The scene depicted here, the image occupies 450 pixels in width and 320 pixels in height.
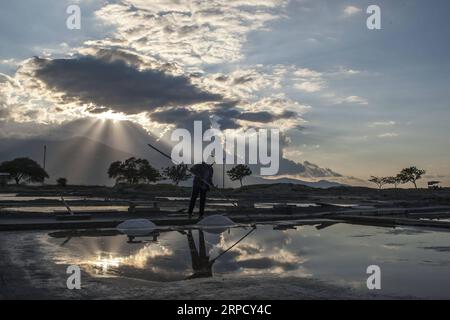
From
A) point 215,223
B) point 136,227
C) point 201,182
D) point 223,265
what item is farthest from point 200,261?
point 201,182

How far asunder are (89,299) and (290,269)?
322 cm

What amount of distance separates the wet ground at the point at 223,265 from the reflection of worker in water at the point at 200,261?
0.05 ft

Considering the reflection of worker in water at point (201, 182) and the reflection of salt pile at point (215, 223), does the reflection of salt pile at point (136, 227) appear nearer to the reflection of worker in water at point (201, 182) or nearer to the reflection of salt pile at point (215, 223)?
the reflection of salt pile at point (215, 223)

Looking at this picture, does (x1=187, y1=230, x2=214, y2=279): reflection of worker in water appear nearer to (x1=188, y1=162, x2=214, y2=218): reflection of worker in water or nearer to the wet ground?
the wet ground

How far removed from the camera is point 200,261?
25.0ft

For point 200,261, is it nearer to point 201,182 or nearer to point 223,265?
point 223,265

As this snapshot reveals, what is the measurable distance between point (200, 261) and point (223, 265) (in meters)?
0.56

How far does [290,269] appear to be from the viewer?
6.88 metres

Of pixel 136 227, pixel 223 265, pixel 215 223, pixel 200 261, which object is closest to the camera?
pixel 223 265

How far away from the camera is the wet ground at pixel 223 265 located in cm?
527

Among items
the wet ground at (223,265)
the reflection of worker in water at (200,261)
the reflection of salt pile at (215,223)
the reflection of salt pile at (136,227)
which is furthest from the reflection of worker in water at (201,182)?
the reflection of worker in water at (200,261)
